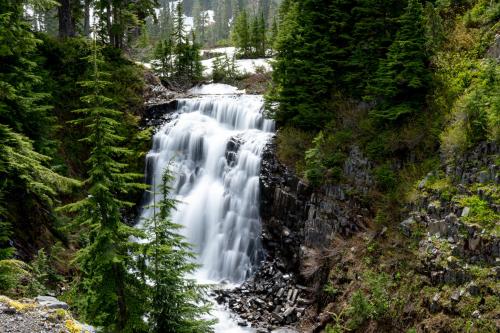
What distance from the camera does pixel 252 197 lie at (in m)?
20.7

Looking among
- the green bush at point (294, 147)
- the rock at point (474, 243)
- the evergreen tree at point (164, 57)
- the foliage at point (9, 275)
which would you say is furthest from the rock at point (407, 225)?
the evergreen tree at point (164, 57)

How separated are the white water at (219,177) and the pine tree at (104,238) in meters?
7.43

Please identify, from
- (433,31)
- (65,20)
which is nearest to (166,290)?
(433,31)

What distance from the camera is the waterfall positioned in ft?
65.5

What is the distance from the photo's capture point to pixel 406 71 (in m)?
16.0

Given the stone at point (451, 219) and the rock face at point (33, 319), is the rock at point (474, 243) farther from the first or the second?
the rock face at point (33, 319)

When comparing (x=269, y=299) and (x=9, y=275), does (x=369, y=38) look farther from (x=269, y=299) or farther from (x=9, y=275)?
(x=9, y=275)

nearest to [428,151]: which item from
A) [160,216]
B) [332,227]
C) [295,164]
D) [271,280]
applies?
[332,227]

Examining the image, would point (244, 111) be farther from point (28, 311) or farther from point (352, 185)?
point (28, 311)

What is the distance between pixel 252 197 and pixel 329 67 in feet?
25.7

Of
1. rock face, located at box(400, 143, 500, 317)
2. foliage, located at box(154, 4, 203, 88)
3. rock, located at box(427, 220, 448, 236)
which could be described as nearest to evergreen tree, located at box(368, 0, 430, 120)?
rock face, located at box(400, 143, 500, 317)

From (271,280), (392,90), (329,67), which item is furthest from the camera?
(329,67)

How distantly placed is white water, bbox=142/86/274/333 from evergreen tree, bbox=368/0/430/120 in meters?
7.45

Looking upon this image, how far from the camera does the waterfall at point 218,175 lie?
65.5ft
